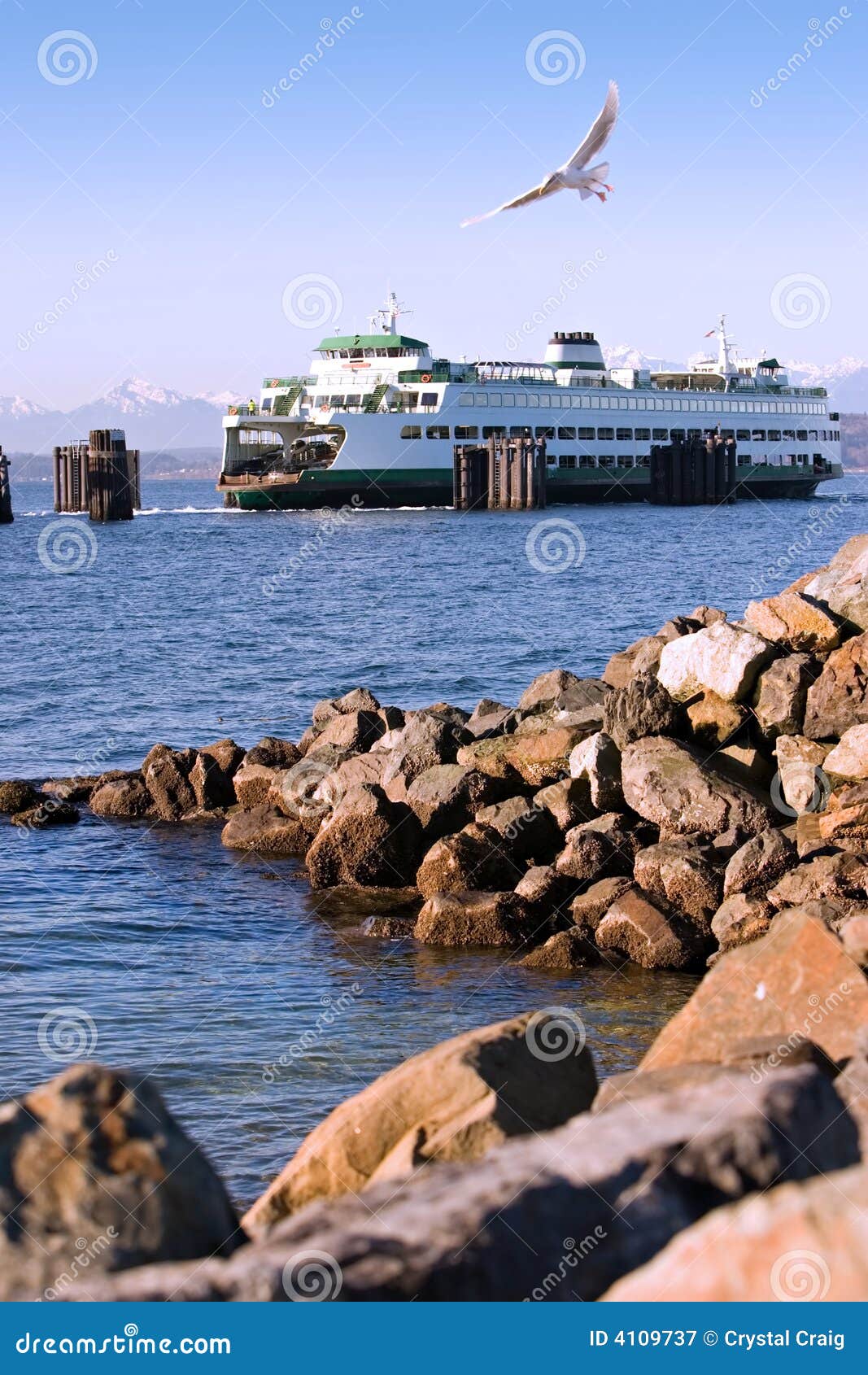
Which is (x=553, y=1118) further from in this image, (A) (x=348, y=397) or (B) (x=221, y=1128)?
(A) (x=348, y=397)

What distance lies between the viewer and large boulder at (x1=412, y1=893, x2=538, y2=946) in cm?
1210

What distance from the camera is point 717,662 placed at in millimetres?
14320

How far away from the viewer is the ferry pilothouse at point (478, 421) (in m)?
74.3

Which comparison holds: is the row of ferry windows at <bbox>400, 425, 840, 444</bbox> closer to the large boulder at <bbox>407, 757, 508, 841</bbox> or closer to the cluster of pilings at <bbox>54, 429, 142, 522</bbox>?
the cluster of pilings at <bbox>54, 429, 142, 522</bbox>

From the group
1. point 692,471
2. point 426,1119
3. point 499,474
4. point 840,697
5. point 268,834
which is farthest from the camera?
point 692,471

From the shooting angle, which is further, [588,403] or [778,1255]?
[588,403]

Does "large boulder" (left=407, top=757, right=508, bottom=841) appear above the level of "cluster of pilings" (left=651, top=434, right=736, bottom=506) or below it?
below

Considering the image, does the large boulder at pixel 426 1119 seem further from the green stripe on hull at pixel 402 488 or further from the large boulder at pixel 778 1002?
the green stripe on hull at pixel 402 488

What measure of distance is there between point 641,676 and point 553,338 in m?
78.5

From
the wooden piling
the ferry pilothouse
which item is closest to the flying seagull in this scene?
the ferry pilothouse

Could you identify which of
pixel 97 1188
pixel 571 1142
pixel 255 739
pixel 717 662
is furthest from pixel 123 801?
pixel 571 1142

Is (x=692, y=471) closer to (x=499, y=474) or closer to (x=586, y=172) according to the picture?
(x=499, y=474)

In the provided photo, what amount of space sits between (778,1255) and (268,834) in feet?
39.8

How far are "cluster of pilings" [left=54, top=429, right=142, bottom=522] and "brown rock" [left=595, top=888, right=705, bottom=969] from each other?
67859mm
